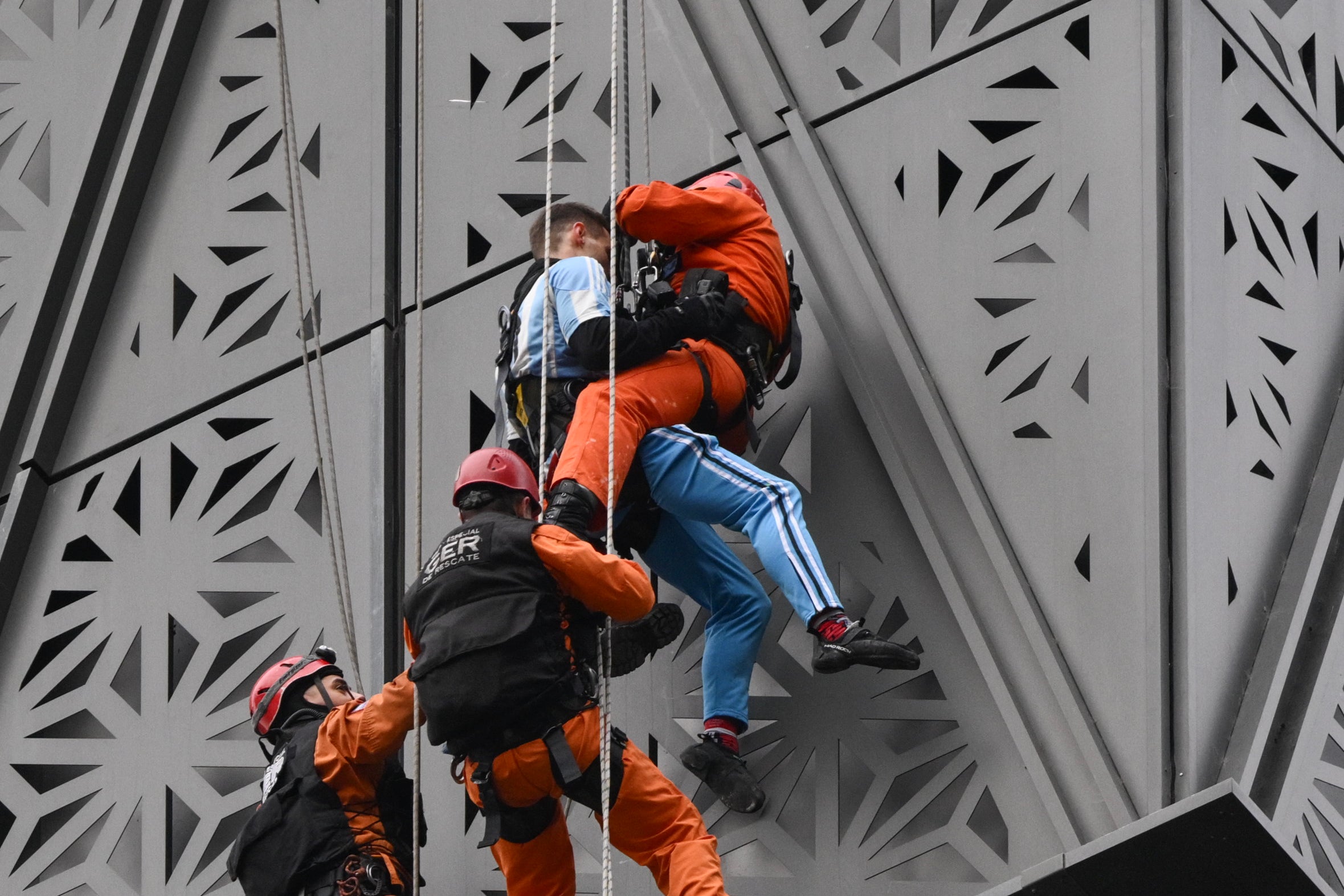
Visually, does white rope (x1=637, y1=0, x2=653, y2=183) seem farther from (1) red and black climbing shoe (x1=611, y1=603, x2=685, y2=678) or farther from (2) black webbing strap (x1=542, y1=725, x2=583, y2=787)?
(2) black webbing strap (x1=542, y1=725, x2=583, y2=787)

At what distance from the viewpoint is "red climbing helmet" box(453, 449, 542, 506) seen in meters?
5.87

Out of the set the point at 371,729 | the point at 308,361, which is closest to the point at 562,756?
the point at 371,729

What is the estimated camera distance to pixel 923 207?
717 centimetres

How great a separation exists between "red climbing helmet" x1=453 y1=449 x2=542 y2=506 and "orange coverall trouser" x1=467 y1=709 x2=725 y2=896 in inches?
29.1

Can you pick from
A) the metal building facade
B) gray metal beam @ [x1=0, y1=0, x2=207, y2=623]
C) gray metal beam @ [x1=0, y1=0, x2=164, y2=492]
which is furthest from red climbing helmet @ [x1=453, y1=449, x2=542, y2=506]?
gray metal beam @ [x1=0, y1=0, x2=164, y2=492]

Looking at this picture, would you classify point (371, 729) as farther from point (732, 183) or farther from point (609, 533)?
point (732, 183)

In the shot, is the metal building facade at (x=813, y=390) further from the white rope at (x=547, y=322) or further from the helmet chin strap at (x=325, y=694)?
the white rope at (x=547, y=322)

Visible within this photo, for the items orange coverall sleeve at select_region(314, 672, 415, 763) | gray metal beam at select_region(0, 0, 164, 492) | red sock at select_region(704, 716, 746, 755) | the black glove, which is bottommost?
red sock at select_region(704, 716, 746, 755)

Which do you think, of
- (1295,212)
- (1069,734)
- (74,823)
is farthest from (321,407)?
(1295,212)

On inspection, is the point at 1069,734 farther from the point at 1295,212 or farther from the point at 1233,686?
the point at 1295,212

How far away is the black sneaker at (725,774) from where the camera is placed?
6578mm

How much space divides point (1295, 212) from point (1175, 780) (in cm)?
234

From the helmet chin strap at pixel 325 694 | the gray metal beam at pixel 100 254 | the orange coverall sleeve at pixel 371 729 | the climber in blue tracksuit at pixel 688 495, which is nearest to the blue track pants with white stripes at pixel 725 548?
the climber in blue tracksuit at pixel 688 495

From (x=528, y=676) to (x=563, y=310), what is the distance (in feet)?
4.67
